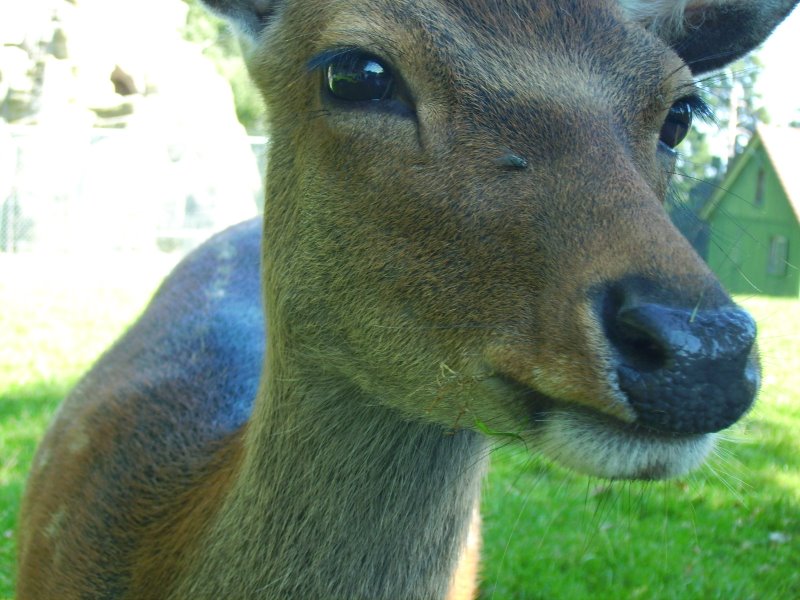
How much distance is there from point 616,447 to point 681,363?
27cm

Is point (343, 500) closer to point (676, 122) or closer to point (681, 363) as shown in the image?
point (681, 363)

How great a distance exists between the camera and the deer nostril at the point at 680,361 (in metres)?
1.91

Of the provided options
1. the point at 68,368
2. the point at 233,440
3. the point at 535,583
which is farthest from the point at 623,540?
the point at 68,368

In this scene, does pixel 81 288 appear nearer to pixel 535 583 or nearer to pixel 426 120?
→ pixel 535 583

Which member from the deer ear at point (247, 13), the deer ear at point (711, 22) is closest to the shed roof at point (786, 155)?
the deer ear at point (711, 22)

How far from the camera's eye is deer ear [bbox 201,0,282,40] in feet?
10.9

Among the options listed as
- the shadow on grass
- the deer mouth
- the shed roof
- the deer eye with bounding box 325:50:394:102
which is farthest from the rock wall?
the deer mouth

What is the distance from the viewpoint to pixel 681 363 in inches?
75.1

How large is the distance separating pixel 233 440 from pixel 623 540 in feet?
10.8

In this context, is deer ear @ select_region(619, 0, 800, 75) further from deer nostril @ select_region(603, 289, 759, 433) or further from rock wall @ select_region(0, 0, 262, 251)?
rock wall @ select_region(0, 0, 262, 251)

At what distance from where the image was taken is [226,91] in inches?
1118

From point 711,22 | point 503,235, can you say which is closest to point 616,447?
point 503,235

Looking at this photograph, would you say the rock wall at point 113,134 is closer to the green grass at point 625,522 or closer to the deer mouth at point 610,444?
the green grass at point 625,522

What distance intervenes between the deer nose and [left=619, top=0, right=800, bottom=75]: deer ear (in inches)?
63.7
